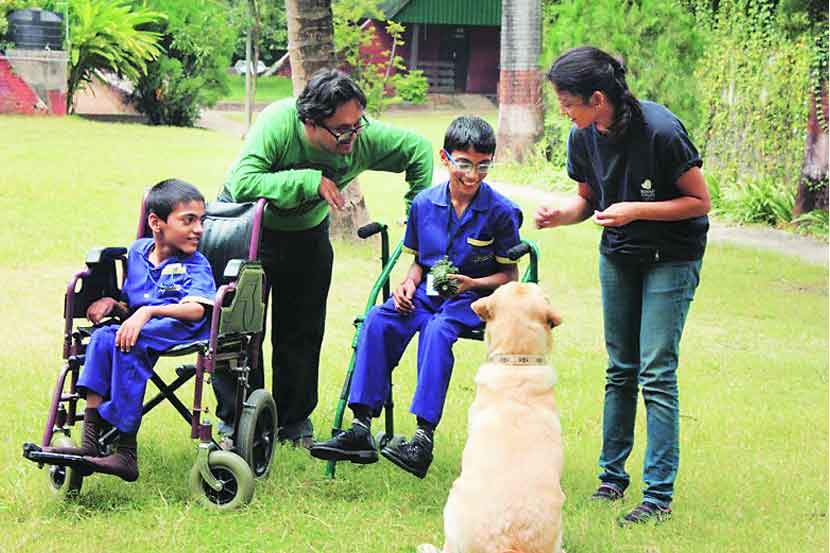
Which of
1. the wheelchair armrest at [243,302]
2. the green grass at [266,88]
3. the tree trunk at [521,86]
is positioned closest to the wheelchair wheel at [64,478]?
the wheelchair armrest at [243,302]

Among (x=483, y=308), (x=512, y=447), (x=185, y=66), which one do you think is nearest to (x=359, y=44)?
(x=185, y=66)

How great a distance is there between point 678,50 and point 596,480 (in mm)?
13680

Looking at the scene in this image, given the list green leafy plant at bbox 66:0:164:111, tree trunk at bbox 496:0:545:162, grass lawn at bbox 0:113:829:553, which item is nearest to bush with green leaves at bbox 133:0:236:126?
green leafy plant at bbox 66:0:164:111

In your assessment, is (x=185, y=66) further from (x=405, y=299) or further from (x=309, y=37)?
(x=405, y=299)

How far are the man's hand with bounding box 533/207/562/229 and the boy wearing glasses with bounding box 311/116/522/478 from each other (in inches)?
6.5

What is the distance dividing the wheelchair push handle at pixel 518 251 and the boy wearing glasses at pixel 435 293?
0.07 meters

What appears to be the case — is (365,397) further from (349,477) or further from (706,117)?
(706,117)

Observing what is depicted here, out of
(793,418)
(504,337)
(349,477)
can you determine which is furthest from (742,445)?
(504,337)

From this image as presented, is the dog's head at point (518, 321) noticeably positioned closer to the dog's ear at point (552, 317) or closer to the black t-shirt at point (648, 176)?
the dog's ear at point (552, 317)

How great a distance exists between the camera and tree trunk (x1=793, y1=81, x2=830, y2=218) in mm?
15398

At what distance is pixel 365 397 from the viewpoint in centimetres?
527

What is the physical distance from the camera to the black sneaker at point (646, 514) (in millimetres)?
5113

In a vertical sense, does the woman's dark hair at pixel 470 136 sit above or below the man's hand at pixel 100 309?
above

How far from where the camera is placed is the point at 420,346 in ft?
17.2
